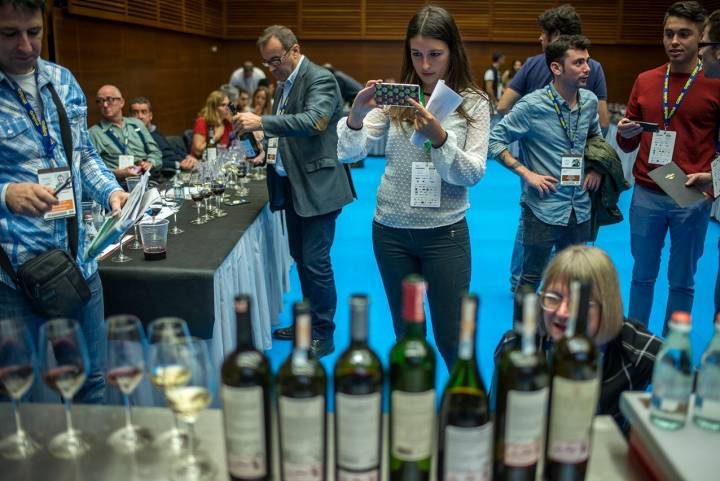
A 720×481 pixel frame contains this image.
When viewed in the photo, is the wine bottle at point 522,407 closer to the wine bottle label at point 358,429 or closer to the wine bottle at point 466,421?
the wine bottle at point 466,421

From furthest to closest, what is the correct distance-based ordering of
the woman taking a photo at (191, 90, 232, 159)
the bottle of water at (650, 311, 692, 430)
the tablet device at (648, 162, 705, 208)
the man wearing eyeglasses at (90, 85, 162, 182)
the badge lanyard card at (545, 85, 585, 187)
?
1. the woman taking a photo at (191, 90, 232, 159)
2. the man wearing eyeglasses at (90, 85, 162, 182)
3. the badge lanyard card at (545, 85, 585, 187)
4. the tablet device at (648, 162, 705, 208)
5. the bottle of water at (650, 311, 692, 430)

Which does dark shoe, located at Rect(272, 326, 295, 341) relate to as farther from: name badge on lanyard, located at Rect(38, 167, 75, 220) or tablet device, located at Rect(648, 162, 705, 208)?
tablet device, located at Rect(648, 162, 705, 208)

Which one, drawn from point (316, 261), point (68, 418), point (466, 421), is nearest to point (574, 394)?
point (466, 421)

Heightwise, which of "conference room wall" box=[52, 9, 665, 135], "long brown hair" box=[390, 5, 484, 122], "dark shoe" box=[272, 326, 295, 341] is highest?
"conference room wall" box=[52, 9, 665, 135]

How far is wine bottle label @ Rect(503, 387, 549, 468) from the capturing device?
2.75ft

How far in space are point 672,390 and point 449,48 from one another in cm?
136

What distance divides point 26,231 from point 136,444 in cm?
94

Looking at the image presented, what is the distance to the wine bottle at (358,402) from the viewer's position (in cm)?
83

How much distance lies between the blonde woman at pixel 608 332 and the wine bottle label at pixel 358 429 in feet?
2.05

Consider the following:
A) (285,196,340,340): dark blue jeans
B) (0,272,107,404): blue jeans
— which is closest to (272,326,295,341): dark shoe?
(285,196,340,340): dark blue jeans

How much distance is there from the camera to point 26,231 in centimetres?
172

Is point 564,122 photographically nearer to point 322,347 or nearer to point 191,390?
point 322,347

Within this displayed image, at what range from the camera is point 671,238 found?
3.01m

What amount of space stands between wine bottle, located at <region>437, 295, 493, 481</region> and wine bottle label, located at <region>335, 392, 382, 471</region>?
96 millimetres
